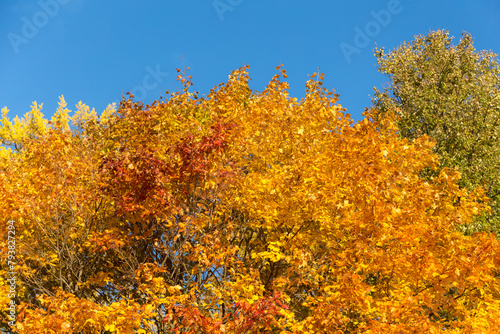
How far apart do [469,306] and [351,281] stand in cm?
681

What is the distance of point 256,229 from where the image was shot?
1491 cm

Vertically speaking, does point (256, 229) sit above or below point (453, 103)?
below

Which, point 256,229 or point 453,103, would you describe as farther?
point 453,103

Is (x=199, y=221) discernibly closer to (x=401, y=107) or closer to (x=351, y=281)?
(x=351, y=281)

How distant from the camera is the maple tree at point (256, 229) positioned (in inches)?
360

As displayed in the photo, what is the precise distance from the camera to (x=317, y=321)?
937cm

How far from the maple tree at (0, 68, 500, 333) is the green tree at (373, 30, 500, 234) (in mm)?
7329

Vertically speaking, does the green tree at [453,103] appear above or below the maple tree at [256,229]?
above

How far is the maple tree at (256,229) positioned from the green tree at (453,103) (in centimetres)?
733

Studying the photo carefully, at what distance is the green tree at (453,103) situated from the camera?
20.7m

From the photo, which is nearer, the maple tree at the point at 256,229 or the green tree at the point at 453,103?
the maple tree at the point at 256,229

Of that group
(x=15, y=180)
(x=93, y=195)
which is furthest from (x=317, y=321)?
(x=15, y=180)

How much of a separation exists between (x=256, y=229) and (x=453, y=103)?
48.7ft

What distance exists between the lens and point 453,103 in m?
23.6
